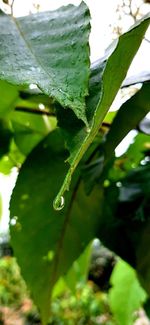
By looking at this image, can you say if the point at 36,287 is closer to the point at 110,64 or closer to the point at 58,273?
the point at 58,273

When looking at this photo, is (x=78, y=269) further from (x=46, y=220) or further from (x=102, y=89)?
(x=102, y=89)

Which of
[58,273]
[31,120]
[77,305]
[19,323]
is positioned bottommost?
[77,305]

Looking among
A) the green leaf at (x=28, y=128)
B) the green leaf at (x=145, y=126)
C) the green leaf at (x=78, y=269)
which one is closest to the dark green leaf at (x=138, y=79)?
the green leaf at (x=145, y=126)

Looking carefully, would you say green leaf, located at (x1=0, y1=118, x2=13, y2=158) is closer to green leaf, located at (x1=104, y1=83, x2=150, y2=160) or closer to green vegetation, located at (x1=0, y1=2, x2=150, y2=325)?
green vegetation, located at (x1=0, y1=2, x2=150, y2=325)

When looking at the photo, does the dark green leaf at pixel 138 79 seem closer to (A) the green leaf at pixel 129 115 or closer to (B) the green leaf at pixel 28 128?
(A) the green leaf at pixel 129 115

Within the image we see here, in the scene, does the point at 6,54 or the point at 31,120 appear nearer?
the point at 6,54

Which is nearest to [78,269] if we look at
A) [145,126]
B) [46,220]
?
[46,220]

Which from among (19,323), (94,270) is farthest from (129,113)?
(94,270)
